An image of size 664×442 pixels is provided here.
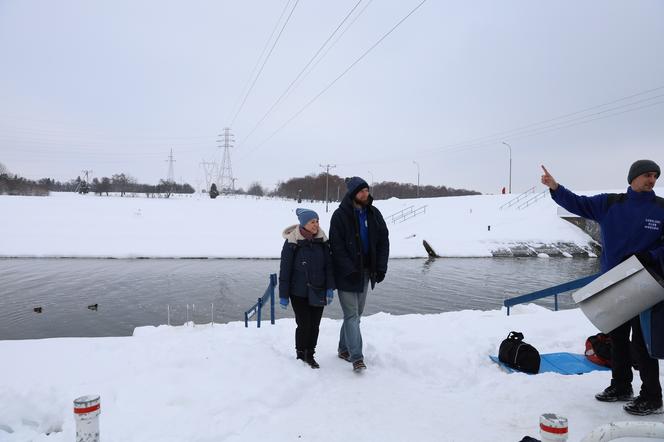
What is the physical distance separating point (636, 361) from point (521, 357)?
1369 millimetres

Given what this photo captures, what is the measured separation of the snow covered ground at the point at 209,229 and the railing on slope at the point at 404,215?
88cm

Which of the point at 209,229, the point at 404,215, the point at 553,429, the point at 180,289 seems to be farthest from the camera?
the point at 404,215

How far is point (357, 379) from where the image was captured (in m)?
4.93

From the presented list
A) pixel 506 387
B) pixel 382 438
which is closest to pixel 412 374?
pixel 506 387

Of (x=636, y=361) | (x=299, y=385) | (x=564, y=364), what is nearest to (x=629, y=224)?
(x=636, y=361)

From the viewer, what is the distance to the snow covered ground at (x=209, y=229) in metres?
27.9

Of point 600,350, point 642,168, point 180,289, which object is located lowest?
point 180,289

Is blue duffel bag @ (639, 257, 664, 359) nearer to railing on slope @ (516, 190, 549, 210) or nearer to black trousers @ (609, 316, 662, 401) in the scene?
black trousers @ (609, 316, 662, 401)

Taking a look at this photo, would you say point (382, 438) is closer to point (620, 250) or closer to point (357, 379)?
point (357, 379)

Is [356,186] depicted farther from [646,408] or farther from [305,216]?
[646,408]

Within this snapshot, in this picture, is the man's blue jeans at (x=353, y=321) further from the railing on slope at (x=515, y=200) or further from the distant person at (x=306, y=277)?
the railing on slope at (x=515, y=200)

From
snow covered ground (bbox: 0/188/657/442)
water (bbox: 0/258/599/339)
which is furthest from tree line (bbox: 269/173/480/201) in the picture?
snow covered ground (bbox: 0/188/657/442)

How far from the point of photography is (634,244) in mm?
3875

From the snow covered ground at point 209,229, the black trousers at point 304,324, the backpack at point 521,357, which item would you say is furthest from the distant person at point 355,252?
the snow covered ground at point 209,229
